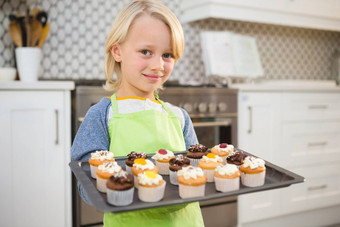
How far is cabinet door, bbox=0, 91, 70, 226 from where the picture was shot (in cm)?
183

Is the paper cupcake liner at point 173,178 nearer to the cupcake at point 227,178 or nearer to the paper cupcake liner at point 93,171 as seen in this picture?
the cupcake at point 227,178

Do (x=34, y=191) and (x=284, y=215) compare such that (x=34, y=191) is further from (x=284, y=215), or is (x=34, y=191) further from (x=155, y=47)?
(x=284, y=215)

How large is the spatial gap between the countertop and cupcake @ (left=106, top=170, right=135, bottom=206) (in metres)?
1.08

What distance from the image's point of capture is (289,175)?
0.98 metres

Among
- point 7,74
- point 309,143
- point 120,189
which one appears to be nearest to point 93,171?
point 120,189

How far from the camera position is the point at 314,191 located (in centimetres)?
281

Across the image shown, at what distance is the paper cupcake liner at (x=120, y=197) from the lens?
33.3 inches

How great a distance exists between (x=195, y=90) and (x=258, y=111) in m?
0.57

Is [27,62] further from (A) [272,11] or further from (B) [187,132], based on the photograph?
(A) [272,11]

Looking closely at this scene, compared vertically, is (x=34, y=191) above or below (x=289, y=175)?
below

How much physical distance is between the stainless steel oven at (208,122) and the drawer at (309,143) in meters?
0.49

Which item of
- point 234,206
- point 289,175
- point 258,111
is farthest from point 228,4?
point 289,175

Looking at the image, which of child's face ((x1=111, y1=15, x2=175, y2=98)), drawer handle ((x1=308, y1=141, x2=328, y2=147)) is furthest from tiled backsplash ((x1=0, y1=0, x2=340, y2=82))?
child's face ((x1=111, y1=15, x2=175, y2=98))

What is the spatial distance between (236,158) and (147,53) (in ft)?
1.45
